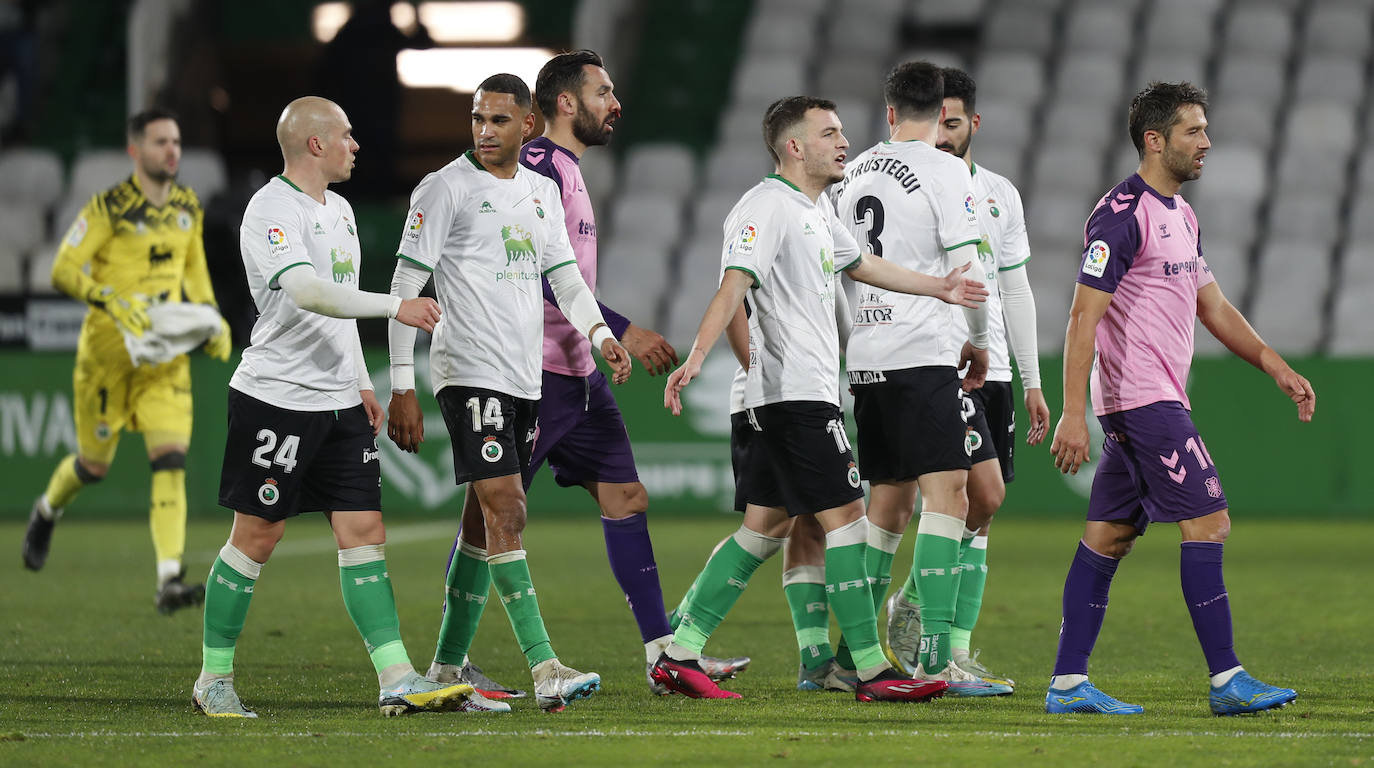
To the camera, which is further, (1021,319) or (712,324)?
(1021,319)

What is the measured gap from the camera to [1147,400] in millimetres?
5859

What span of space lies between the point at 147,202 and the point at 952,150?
4.63 metres

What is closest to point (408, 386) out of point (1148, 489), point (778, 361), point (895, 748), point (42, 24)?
point (778, 361)

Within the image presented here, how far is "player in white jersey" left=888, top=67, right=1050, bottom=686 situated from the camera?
6945 mm

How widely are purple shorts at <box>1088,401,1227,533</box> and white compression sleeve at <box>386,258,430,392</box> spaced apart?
243cm


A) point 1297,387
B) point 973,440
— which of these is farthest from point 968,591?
point 1297,387

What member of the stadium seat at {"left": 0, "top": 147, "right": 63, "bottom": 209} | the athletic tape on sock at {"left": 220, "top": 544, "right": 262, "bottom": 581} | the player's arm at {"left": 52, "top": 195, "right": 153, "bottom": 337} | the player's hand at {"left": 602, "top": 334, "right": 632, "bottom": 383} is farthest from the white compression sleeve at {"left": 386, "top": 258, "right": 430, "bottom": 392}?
the stadium seat at {"left": 0, "top": 147, "right": 63, "bottom": 209}

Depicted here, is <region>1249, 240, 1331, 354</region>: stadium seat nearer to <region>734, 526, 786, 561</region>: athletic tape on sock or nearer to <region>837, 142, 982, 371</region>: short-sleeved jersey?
<region>837, 142, 982, 371</region>: short-sleeved jersey

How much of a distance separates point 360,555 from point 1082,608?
2.51m

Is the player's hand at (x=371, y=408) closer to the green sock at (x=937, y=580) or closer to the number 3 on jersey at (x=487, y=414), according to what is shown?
the number 3 on jersey at (x=487, y=414)

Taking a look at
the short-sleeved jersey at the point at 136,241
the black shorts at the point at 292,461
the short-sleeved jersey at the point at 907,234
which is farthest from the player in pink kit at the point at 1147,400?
the short-sleeved jersey at the point at 136,241

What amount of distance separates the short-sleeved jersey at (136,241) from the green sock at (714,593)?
4.33 meters

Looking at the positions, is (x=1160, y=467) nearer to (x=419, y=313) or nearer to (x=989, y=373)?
(x=989, y=373)

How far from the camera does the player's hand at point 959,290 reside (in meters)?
6.09
